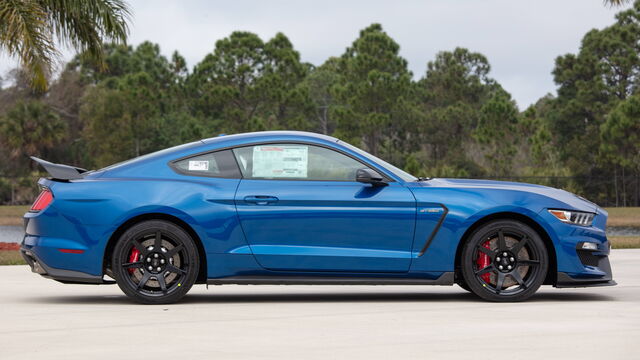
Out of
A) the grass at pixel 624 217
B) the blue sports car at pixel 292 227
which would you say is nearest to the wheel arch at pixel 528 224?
the blue sports car at pixel 292 227

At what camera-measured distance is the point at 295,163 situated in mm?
8469

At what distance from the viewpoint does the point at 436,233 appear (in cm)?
830

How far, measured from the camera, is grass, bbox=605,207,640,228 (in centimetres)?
3513

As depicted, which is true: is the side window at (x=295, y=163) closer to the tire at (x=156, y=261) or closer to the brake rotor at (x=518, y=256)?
the tire at (x=156, y=261)

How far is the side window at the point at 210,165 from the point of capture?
846 centimetres

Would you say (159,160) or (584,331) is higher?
(159,160)

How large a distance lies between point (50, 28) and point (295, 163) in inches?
531

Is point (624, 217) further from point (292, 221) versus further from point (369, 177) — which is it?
point (292, 221)

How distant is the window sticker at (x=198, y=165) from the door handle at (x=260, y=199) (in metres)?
0.48

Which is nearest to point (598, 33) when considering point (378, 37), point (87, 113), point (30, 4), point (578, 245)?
point (378, 37)

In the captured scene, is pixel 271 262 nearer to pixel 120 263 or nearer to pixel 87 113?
pixel 120 263

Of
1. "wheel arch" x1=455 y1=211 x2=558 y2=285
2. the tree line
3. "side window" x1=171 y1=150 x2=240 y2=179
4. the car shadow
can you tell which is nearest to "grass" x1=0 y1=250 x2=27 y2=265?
the car shadow

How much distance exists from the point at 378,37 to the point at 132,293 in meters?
51.2

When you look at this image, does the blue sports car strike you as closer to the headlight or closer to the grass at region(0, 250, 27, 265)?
the headlight
